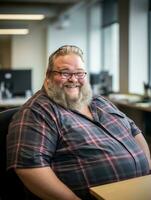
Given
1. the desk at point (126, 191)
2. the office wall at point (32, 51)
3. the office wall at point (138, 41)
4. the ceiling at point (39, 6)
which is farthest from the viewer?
the office wall at point (32, 51)

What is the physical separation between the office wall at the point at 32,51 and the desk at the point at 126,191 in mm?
6949

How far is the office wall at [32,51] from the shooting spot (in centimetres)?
816

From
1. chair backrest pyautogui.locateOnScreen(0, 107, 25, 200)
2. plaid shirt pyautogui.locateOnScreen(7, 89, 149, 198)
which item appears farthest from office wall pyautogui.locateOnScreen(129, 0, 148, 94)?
chair backrest pyautogui.locateOnScreen(0, 107, 25, 200)

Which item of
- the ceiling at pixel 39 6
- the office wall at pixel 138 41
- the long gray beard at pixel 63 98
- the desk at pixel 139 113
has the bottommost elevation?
the desk at pixel 139 113

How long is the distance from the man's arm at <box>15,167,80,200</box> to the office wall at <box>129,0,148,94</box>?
421cm

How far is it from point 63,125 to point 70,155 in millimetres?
148

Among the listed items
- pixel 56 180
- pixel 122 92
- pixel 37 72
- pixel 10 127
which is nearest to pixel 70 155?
pixel 56 180

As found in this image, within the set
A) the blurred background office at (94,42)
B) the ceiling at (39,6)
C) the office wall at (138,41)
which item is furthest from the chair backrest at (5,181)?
the ceiling at (39,6)

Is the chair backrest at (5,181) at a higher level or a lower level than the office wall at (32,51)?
lower

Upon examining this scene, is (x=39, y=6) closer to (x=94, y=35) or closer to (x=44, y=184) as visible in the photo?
(x=94, y=35)

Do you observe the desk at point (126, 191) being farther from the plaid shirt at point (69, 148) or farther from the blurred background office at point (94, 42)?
the blurred background office at point (94, 42)

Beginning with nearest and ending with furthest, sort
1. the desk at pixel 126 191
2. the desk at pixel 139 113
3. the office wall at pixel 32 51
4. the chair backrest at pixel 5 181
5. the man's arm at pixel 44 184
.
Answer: the desk at pixel 126 191 < the man's arm at pixel 44 184 < the chair backrest at pixel 5 181 < the desk at pixel 139 113 < the office wall at pixel 32 51

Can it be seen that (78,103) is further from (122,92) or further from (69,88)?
(122,92)

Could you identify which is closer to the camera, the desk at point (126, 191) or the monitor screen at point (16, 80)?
the desk at point (126, 191)
